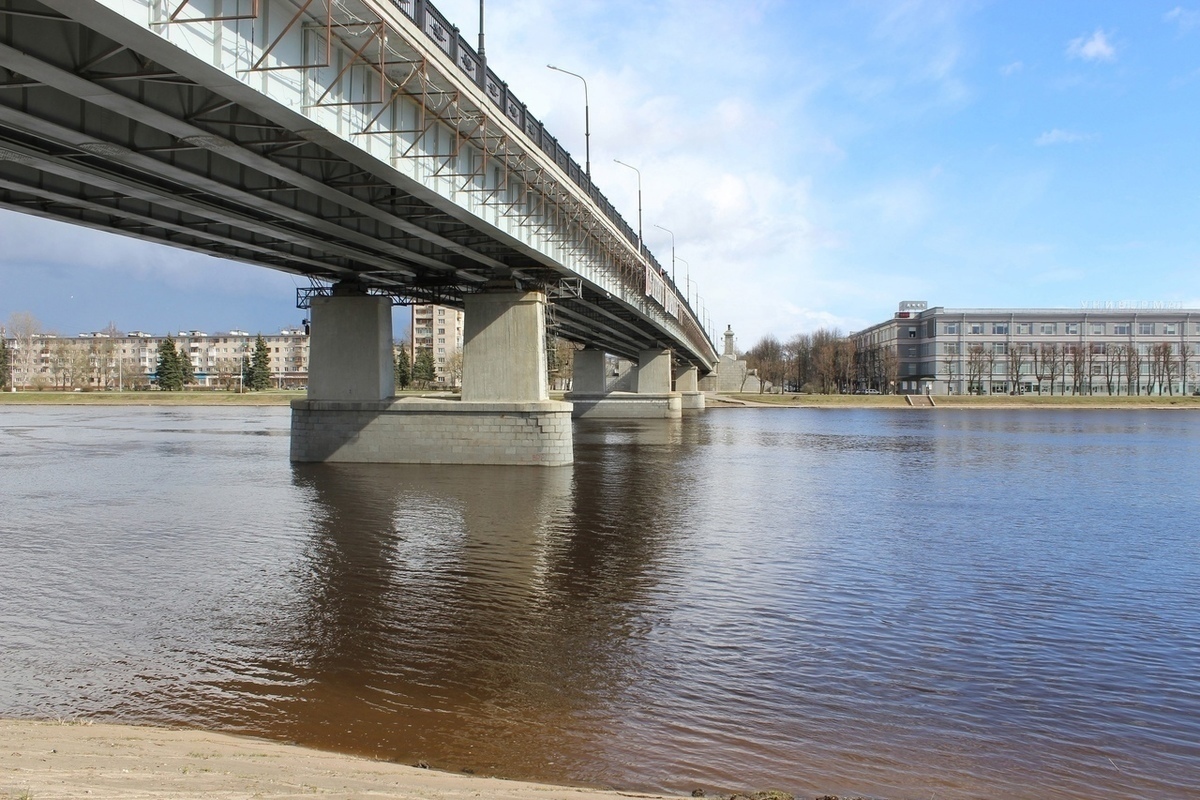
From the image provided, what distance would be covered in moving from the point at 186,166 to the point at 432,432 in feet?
54.8

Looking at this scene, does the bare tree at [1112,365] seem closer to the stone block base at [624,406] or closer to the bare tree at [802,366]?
the bare tree at [802,366]

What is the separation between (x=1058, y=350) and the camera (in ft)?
434

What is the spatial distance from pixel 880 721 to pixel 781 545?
988 cm

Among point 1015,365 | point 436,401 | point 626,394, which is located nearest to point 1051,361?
point 1015,365

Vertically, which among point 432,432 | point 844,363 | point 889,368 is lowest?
point 432,432

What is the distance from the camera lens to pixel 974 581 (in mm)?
15547

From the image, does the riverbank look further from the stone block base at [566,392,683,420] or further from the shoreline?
the shoreline

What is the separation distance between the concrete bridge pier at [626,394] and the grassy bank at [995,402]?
1268 inches

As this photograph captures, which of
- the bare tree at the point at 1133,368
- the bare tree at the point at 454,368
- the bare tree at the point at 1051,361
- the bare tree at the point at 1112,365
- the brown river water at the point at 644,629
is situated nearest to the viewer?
the brown river water at the point at 644,629

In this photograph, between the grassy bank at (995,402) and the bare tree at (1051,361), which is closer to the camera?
the grassy bank at (995,402)

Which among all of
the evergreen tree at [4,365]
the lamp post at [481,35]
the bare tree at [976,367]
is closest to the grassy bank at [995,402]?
the bare tree at [976,367]

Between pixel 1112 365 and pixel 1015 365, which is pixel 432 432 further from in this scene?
pixel 1112 365

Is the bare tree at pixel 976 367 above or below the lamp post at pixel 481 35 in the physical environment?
below

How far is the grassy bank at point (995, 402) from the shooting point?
345 ft
